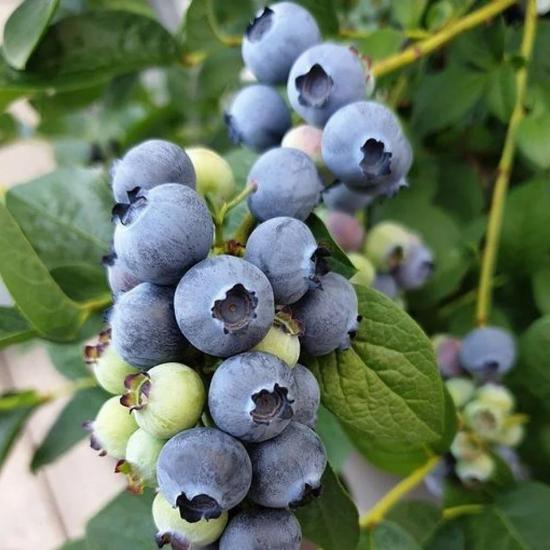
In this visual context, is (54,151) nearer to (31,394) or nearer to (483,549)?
(31,394)

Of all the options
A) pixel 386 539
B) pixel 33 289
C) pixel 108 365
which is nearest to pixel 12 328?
pixel 33 289

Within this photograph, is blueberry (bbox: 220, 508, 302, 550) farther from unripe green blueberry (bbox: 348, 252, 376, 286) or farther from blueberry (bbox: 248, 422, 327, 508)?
unripe green blueberry (bbox: 348, 252, 376, 286)

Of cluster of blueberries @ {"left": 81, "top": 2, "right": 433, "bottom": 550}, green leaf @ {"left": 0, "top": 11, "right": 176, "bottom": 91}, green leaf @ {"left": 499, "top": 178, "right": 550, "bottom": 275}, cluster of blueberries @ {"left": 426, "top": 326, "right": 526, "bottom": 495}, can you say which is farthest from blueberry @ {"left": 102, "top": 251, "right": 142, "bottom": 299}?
green leaf @ {"left": 499, "top": 178, "right": 550, "bottom": 275}

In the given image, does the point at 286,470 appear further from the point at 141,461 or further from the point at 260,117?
the point at 260,117

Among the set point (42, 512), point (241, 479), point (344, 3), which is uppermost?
point (344, 3)

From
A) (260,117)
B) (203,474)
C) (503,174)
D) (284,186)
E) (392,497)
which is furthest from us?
(503,174)

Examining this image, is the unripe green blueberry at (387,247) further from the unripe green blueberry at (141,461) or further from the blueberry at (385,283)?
the unripe green blueberry at (141,461)

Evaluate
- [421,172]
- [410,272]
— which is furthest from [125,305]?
[421,172]
